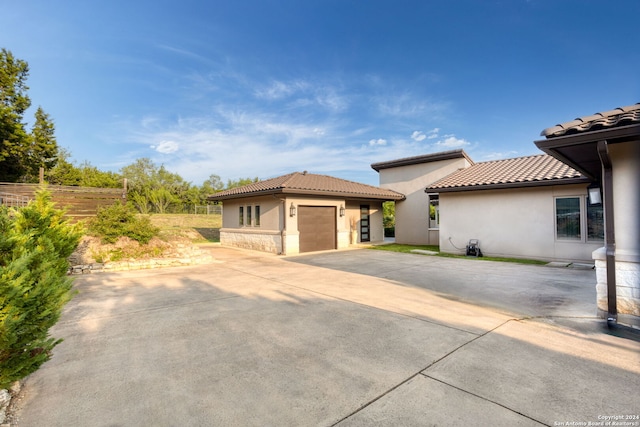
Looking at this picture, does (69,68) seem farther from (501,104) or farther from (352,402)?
(501,104)

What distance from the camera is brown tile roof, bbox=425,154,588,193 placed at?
427 inches

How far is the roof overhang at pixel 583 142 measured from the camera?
3.81m

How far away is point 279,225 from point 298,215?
3.51 feet

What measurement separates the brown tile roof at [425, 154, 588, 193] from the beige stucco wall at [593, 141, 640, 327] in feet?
24.5

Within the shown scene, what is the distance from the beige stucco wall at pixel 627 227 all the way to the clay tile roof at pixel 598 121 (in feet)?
1.77

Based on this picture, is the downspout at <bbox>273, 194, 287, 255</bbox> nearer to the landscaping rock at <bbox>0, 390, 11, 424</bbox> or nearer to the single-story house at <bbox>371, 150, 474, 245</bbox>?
the single-story house at <bbox>371, 150, 474, 245</bbox>

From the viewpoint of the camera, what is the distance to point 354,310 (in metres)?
5.10

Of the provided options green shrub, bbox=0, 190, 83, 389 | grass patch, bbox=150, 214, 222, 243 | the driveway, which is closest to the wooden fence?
grass patch, bbox=150, 214, 222, 243

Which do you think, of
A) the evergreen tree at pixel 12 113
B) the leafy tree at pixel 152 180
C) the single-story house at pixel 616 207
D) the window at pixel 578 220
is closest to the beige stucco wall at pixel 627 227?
the single-story house at pixel 616 207

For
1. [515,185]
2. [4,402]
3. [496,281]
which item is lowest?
[496,281]

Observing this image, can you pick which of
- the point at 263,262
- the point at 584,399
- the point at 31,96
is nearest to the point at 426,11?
the point at 263,262

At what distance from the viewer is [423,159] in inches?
665

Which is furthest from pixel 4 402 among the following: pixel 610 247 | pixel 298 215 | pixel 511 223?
pixel 511 223

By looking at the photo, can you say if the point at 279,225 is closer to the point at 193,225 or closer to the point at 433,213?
the point at 433,213
